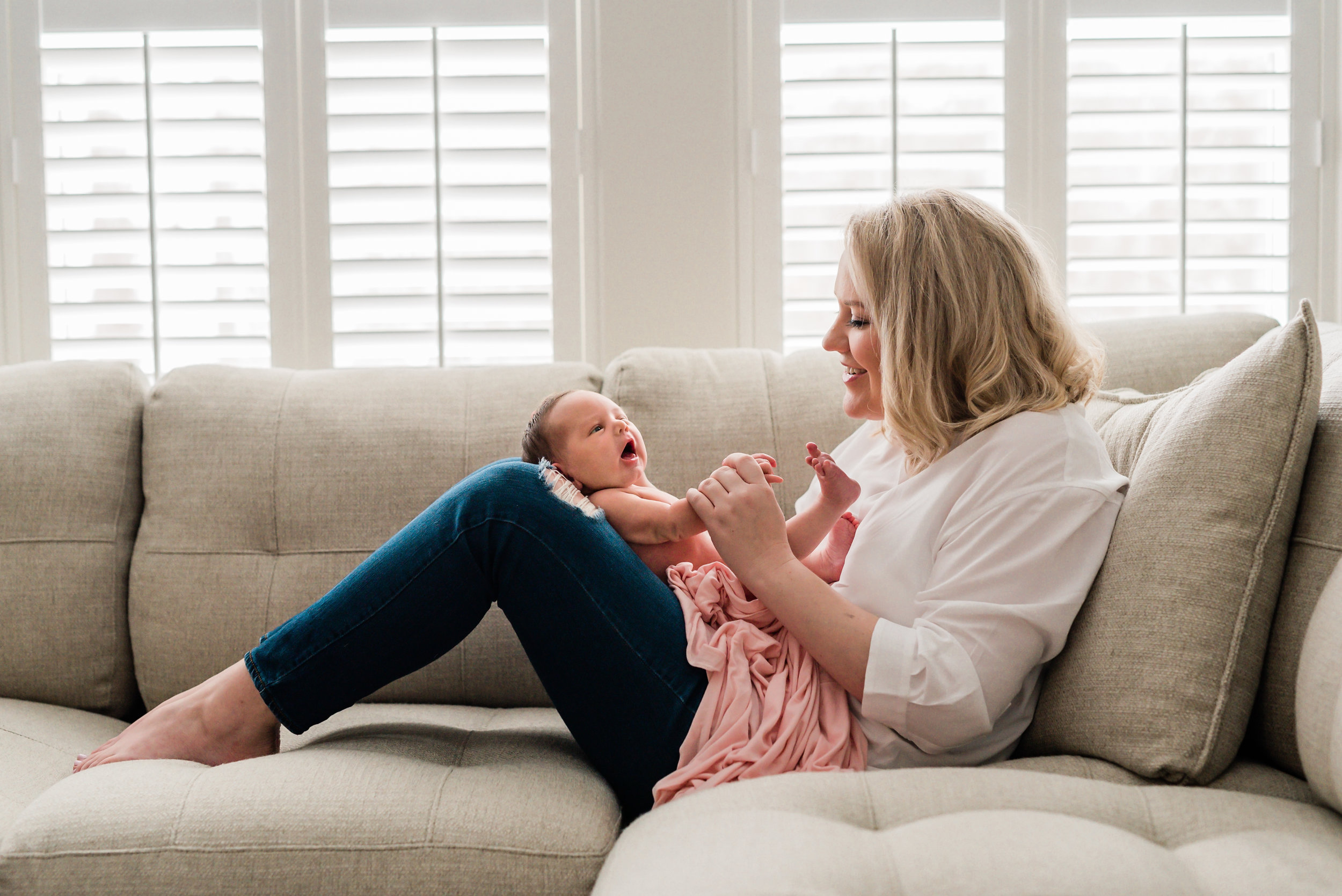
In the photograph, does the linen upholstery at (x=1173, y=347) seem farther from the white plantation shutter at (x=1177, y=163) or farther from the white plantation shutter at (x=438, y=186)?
the white plantation shutter at (x=438, y=186)

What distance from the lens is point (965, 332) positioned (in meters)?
1.14

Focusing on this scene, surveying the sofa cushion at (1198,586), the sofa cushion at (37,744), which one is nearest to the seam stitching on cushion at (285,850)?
the sofa cushion at (37,744)

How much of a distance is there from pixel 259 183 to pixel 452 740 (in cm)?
149

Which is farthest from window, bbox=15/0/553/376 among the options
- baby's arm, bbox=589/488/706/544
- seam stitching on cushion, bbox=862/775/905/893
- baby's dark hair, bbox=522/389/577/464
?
seam stitching on cushion, bbox=862/775/905/893

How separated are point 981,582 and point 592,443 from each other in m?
0.56

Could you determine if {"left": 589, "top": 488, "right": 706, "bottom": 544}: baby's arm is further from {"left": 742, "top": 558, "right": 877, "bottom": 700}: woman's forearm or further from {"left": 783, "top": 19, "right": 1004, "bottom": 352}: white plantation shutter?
{"left": 783, "top": 19, "right": 1004, "bottom": 352}: white plantation shutter

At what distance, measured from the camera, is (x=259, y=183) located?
2.19m

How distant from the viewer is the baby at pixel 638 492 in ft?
4.04

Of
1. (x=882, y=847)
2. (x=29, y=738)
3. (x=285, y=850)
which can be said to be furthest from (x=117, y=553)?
(x=882, y=847)

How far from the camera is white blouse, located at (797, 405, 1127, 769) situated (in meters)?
1.02

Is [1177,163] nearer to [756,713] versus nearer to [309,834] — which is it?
[756,713]

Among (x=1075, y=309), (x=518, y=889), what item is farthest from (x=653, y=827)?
(x=1075, y=309)

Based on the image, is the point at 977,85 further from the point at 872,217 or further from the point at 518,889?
the point at 518,889

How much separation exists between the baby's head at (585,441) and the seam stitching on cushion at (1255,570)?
2.48 ft
